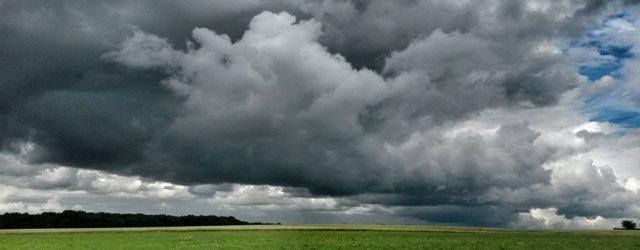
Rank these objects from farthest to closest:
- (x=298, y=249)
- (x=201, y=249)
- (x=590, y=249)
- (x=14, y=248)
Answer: (x=14, y=248)
(x=590, y=249)
(x=201, y=249)
(x=298, y=249)

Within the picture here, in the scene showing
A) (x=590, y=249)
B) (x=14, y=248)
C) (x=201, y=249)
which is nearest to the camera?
(x=201, y=249)

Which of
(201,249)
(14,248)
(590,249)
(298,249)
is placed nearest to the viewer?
(298,249)

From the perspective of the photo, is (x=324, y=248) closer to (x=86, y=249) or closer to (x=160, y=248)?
(x=160, y=248)

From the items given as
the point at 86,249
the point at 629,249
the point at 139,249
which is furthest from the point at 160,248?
the point at 629,249

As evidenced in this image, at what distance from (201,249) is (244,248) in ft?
15.0

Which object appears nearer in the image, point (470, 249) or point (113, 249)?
point (470, 249)

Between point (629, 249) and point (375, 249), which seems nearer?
point (375, 249)

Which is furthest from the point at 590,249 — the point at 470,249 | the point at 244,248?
the point at 244,248

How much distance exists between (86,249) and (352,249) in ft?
97.2

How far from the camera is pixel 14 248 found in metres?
67.7

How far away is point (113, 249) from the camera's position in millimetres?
61719

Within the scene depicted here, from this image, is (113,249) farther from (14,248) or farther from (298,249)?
(298,249)

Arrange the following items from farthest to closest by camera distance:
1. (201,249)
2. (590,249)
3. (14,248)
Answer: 1. (14,248)
2. (590,249)
3. (201,249)

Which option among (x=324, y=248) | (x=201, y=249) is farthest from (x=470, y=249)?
(x=201, y=249)
